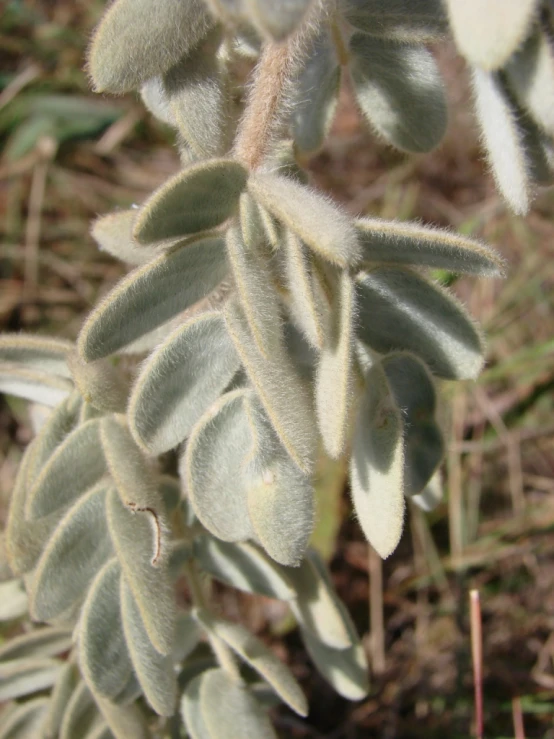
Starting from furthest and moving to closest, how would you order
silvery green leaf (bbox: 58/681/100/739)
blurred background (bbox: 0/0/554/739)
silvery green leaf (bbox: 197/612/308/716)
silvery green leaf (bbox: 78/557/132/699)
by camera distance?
blurred background (bbox: 0/0/554/739) → silvery green leaf (bbox: 58/681/100/739) → silvery green leaf (bbox: 197/612/308/716) → silvery green leaf (bbox: 78/557/132/699)

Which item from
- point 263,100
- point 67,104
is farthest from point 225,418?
point 67,104

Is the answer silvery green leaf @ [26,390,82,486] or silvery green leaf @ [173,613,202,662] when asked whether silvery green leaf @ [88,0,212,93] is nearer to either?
silvery green leaf @ [26,390,82,486]

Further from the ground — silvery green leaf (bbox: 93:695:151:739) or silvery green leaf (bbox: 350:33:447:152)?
silvery green leaf (bbox: 350:33:447:152)

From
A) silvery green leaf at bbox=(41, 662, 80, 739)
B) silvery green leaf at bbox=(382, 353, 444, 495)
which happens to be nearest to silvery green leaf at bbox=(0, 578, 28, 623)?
silvery green leaf at bbox=(41, 662, 80, 739)

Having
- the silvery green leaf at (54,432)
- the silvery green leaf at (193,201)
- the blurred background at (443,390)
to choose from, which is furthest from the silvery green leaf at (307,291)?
the blurred background at (443,390)

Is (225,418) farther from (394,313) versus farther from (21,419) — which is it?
(21,419)

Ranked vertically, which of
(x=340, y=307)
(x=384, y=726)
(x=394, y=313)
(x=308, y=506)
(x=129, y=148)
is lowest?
(x=384, y=726)

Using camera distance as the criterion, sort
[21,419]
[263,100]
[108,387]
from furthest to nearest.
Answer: [21,419] → [108,387] → [263,100]
